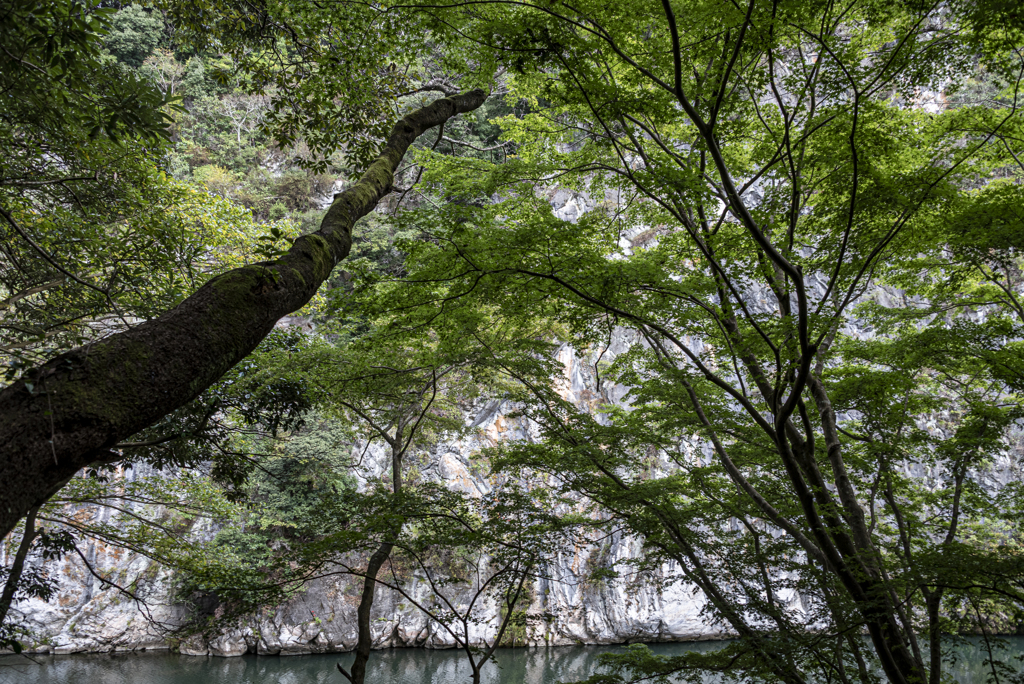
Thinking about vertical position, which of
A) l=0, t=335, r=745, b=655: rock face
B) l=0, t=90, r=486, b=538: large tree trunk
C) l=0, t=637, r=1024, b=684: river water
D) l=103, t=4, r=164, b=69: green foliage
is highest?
l=103, t=4, r=164, b=69: green foliage

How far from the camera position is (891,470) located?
5.61 meters

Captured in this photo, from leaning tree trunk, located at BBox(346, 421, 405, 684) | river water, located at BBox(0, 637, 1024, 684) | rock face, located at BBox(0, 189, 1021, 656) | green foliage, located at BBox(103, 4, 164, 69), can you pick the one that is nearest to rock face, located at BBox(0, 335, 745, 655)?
rock face, located at BBox(0, 189, 1021, 656)

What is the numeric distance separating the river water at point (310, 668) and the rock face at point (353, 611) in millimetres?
341

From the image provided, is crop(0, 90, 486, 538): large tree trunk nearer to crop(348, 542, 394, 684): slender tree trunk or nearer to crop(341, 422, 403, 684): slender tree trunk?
crop(341, 422, 403, 684): slender tree trunk

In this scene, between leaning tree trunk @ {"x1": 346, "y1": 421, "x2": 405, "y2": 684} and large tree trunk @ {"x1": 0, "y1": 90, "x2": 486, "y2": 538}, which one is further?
leaning tree trunk @ {"x1": 346, "y1": 421, "x2": 405, "y2": 684}

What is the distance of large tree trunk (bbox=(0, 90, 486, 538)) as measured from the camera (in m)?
1.31

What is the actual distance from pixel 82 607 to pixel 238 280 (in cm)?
1580

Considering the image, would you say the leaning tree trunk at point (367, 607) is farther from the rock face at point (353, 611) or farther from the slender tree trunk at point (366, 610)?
the rock face at point (353, 611)

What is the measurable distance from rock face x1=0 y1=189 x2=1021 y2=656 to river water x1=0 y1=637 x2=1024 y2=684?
34 cm

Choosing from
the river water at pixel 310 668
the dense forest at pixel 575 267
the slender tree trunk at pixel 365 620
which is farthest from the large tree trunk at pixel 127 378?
the river water at pixel 310 668

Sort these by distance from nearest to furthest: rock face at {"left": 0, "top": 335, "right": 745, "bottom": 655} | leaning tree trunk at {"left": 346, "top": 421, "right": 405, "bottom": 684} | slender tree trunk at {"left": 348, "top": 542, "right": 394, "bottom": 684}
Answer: leaning tree trunk at {"left": 346, "top": 421, "right": 405, "bottom": 684}, slender tree trunk at {"left": 348, "top": 542, "right": 394, "bottom": 684}, rock face at {"left": 0, "top": 335, "right": 745, "bottom": 655}

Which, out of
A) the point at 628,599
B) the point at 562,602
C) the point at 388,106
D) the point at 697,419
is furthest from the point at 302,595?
the point at 388,106

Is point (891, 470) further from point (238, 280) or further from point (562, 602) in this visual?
point (562, 602)

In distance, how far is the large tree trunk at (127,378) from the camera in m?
1.31
